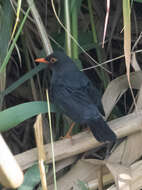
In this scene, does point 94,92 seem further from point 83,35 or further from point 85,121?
point 83,35

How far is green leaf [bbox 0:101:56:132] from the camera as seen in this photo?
5.96 ft

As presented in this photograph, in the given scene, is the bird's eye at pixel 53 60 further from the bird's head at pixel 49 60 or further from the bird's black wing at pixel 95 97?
the bird's black wing at pixel 95 97

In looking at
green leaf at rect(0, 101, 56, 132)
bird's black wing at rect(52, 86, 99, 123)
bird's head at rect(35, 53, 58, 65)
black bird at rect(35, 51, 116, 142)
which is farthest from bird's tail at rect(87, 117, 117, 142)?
bird's head at rect(35, 53, 58, 65)

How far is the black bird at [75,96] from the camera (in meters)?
2.19

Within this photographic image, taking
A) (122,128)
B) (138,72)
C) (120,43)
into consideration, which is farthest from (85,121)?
(120,43)

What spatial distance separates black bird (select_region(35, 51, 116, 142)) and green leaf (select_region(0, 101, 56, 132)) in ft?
1.08

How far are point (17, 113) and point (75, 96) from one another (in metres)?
0.66

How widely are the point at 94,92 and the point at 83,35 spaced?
1.40 ft

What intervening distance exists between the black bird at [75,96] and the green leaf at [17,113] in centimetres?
33

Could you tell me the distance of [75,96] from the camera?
8.04 feet

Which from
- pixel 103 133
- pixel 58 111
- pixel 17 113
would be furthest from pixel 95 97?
Answer: pixel 17 113

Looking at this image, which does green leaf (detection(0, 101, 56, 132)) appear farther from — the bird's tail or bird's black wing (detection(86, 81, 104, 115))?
bird's black wing (detection(86, 81, 104, 115))

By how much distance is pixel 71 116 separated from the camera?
2307 mm

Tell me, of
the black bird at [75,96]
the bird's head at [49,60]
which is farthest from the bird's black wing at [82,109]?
the bird's head at [49,60]
